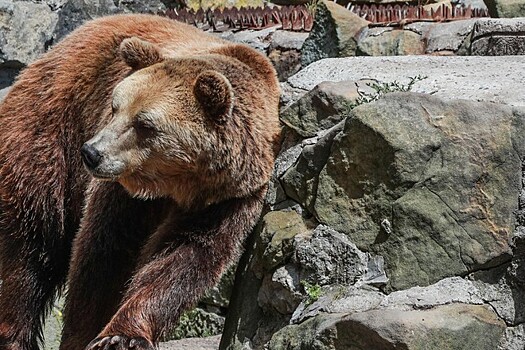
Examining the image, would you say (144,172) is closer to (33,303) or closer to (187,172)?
(187,172)

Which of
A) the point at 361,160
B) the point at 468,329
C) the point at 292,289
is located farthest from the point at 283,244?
the point at 468,329

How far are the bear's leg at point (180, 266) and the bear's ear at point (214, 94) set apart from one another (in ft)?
1.50

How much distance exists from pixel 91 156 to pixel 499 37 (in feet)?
8.05

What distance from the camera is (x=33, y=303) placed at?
5102mm

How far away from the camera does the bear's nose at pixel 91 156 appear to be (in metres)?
3.99

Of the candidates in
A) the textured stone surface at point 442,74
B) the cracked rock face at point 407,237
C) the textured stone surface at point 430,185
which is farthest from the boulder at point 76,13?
the textured stone surface at point 430,185

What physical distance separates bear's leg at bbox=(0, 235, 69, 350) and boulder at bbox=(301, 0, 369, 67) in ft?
10.0

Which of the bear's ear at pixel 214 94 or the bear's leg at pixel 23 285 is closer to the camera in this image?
the bear's ear at pixel 214 94

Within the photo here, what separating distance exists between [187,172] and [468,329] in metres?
1.57

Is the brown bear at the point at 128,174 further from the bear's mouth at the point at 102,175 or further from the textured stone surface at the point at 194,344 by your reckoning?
the textured stone surface at the point at 194,344

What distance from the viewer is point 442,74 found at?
14.2 feet

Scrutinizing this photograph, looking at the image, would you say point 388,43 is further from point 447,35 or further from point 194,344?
point 194,344

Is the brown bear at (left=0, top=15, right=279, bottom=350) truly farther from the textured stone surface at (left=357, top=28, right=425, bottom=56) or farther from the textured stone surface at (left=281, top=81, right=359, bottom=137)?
the textured stone surface at (left=357, top=28, right=425, bottom=56)

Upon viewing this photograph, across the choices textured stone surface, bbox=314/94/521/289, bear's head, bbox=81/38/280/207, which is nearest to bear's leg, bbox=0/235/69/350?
bear's head, bbox=81/38/280/207
